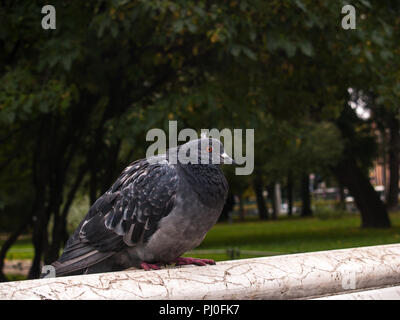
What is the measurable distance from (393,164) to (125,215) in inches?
944

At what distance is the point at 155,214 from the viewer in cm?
312

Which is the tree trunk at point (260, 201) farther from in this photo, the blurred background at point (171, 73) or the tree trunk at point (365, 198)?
the blurred background at point (171, 73)

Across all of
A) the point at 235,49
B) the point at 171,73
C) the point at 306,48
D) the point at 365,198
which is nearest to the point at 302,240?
the point at 171,73

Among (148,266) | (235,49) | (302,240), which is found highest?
(235,49)

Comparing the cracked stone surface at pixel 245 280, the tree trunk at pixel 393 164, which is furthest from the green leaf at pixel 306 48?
the tree trunk at pixel 393 164

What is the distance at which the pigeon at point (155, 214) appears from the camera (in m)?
3.03

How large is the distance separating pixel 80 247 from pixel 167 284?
647 millimetres

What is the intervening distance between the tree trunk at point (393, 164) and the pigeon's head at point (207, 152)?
1875 cm

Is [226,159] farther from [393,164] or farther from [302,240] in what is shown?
[393,164]

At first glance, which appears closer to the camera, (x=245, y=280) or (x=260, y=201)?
(x=245, y=280)

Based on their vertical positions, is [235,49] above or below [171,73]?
below

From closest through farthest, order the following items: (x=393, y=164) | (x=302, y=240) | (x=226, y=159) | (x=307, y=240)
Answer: (x=226, y=159) < (x=307, y=240) < (x=302, y=240) < (x=393, y=164)
